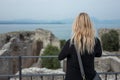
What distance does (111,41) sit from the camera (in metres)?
30.5

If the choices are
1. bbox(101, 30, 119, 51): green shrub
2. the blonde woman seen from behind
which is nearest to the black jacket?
the blonde woman seen from behind

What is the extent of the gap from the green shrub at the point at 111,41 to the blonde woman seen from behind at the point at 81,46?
25109 mm

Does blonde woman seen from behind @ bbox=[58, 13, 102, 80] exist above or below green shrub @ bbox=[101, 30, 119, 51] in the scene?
above

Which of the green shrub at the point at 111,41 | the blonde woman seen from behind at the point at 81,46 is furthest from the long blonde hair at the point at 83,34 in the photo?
the green shrub at the point at 111,41

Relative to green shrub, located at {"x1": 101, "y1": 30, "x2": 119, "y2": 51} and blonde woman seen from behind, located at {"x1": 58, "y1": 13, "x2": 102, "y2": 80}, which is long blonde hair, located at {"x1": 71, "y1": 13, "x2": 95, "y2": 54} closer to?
blonde woman seen from behind, located at {"x1": 58, "y1": 13, "x2": 102, "y2": 80}

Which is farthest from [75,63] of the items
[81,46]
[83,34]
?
[83,34]

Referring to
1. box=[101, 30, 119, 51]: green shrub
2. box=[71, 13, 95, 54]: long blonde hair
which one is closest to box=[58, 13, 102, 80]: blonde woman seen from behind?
box=[71, 13, 95, 54]: long blonde hair

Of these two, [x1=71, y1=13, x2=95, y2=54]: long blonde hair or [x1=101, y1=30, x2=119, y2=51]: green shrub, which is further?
[x1=101, y1=30, x2=119, y2=51]: green shrub

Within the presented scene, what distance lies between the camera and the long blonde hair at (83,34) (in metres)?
4.71

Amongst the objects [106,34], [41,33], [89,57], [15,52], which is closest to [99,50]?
[89,57]

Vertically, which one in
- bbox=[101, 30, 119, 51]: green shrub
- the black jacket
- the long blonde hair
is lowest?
bbox=[101, 30, 119, 51]: green shrub

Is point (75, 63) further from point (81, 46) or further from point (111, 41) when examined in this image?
point (111, 41)

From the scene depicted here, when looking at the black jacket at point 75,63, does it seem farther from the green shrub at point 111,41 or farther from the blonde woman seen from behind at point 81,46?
the green shrub at point 111,41

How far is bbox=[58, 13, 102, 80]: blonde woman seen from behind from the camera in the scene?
472 centimetres
